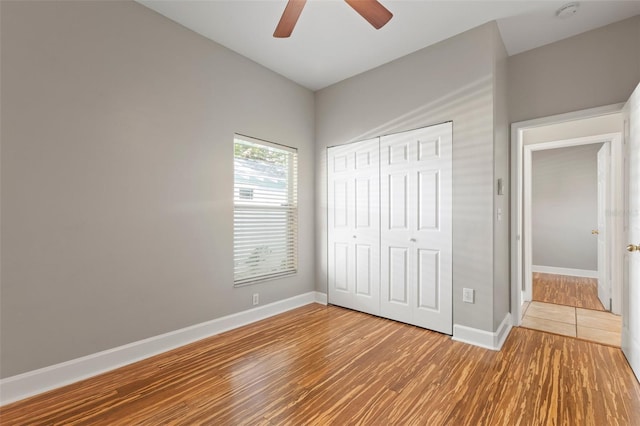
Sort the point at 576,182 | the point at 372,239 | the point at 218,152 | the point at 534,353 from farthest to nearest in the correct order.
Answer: the point at 576,182 < the point at 372,239 < the point at 218,152 < the point at 534,353

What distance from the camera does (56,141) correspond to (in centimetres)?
205

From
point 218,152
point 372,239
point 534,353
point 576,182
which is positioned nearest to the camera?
point 534,353

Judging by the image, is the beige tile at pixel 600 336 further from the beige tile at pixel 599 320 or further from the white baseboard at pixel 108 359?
the white baseboard at pixel 108 359

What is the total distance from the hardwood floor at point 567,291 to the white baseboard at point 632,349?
5.01ft

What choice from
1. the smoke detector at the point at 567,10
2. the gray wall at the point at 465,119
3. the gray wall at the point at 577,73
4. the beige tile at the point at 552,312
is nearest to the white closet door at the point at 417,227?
the gray wall at the point at 465,119

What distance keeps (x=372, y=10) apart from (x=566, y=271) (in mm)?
6426

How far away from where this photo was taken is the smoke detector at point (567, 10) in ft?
7.89

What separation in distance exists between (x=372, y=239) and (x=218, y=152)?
2001 millimetres

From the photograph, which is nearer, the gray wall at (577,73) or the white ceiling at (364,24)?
the white ceiling at (364,24)

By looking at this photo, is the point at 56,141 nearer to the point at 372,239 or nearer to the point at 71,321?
the point at 71,321

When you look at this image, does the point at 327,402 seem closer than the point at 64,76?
Yes

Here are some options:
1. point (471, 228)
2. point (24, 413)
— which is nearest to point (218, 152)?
point (24, 413)

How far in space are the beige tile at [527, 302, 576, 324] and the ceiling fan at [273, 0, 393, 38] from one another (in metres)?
3.67


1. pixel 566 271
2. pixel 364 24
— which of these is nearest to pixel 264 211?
pixel 364 24
